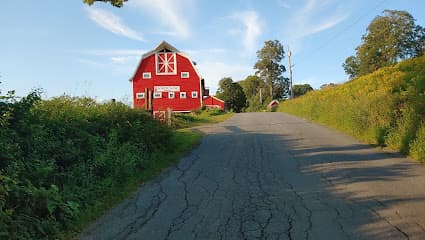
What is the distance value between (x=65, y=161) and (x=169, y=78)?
1513 inches

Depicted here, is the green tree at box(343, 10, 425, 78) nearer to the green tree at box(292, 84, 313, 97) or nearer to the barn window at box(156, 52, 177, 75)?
the barn window at box(156, 52, 177, 75)

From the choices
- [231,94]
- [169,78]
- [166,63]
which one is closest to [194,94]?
[169,78]

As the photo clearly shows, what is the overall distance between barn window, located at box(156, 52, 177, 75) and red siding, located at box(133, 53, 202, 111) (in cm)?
39

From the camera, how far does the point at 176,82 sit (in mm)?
45000

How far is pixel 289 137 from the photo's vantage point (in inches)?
580

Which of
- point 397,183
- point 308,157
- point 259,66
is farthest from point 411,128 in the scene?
point 259,66

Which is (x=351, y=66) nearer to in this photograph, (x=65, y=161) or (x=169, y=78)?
(x=169, y=78)

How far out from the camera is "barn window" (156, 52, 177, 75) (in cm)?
4488

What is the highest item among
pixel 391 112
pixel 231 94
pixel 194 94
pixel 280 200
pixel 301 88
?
pixel 301 88

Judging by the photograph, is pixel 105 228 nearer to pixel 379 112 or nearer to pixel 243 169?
pixel 243 169

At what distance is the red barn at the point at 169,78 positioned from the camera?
147 feet

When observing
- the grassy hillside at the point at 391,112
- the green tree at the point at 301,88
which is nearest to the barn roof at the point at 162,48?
the grassy hillside at the point at 391,112

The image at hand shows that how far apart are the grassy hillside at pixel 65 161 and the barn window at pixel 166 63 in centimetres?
3447

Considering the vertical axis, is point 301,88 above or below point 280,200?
above
